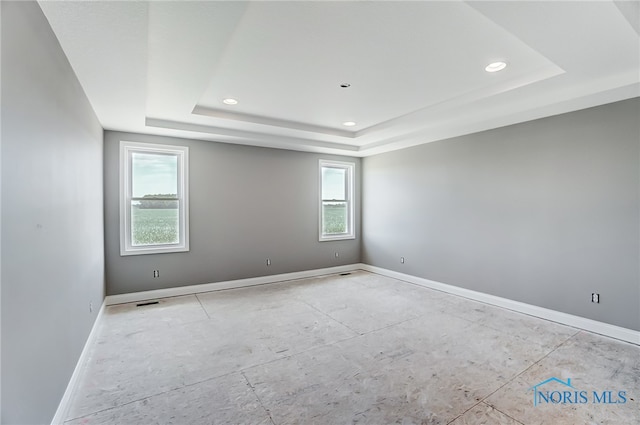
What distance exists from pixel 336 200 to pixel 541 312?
4019 mm

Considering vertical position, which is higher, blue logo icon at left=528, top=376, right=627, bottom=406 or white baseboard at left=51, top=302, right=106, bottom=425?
white baseboard at left=51, top=302, right=106, bottom=425

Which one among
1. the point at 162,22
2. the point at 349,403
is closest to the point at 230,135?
the point at 162,22

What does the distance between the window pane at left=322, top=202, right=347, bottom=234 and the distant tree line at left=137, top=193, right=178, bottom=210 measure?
2898 mm

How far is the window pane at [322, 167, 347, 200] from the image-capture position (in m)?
6.59

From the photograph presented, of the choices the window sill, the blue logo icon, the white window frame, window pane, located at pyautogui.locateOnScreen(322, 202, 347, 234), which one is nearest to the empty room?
the blue logo icon

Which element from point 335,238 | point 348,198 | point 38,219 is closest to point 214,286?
point 335,238

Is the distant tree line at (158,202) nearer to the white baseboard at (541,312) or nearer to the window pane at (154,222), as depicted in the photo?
the window pane at (154,222)

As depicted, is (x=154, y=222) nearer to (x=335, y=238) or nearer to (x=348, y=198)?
(x=335, y=238)

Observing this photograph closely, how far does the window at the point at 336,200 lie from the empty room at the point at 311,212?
272 mm

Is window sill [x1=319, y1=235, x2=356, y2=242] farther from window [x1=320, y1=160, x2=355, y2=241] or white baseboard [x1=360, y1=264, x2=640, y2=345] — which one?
white baseboard [x1=360, y1=264, x2=640, y2=345]

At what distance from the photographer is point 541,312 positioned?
12.9 feet

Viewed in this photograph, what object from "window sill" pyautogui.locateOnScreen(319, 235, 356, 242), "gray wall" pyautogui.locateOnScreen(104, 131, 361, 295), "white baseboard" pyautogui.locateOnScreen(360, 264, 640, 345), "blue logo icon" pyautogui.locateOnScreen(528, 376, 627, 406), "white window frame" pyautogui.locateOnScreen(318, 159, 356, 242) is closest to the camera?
"blue logo icon" pyautogui.locateOnScreen(528, 376, 627, 406)

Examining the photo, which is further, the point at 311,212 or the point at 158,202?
the point at 311,212

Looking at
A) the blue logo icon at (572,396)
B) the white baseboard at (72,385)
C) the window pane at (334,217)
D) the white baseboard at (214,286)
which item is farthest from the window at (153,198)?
the blue logo icon at (572,396)
